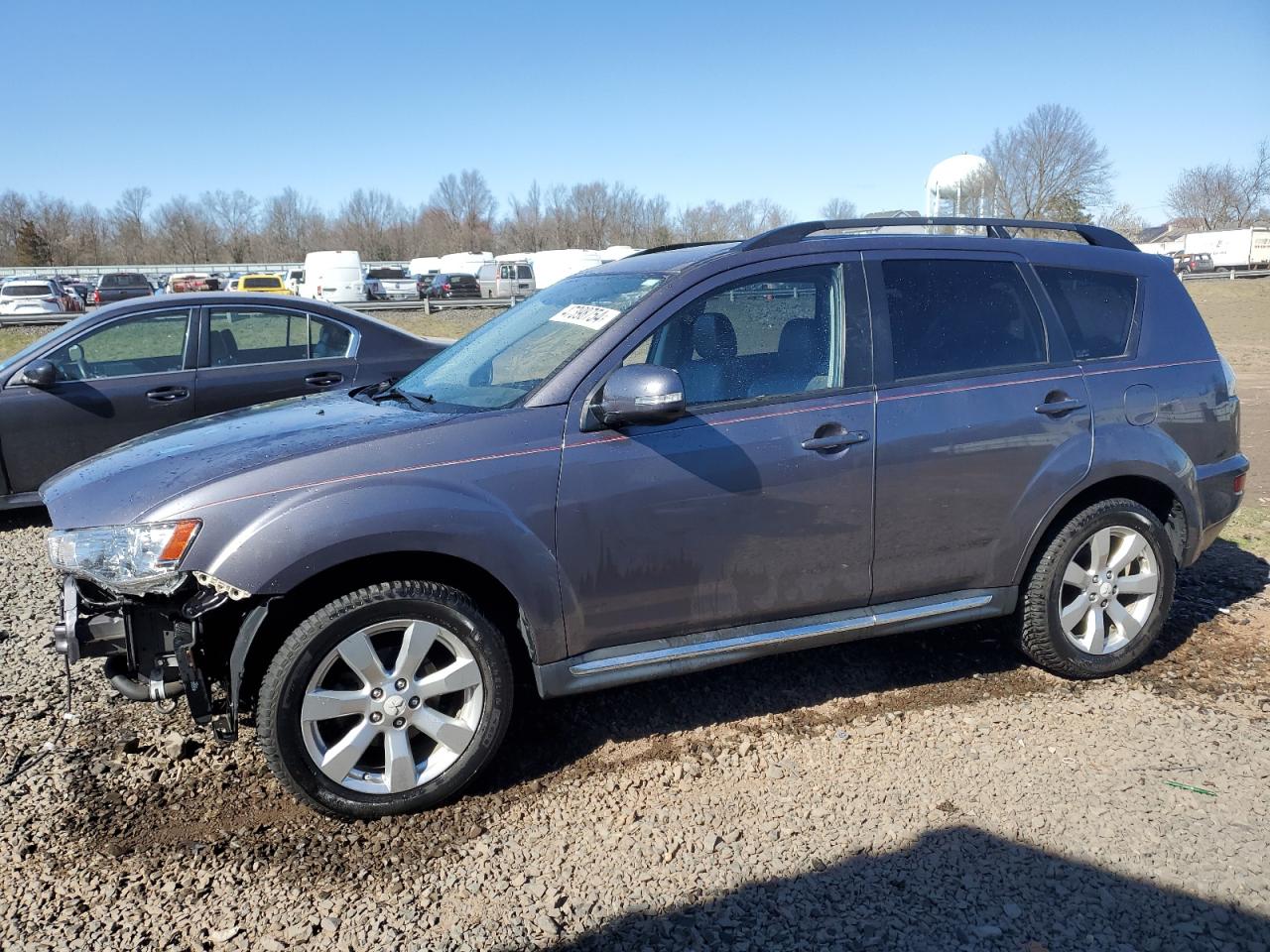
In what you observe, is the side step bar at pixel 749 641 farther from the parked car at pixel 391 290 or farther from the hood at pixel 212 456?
the parked car at pixel 391 290

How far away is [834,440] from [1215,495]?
2.15 metres

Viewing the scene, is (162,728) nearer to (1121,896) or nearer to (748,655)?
(748,655)

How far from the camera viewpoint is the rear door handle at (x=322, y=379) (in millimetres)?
7305

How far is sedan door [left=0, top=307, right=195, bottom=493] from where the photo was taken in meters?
6.64

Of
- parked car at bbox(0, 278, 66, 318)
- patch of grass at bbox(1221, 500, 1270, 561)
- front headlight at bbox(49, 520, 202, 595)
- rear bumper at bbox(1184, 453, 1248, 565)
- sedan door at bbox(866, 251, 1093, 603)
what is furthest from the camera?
parked car at bbox(0, 278, 66, 318)

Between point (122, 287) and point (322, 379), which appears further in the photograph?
point (122, 287)

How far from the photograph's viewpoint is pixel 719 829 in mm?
3174

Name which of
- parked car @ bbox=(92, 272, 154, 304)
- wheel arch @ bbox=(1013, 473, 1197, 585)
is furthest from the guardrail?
parked car @ bbox=(92, 272, 154, 304)

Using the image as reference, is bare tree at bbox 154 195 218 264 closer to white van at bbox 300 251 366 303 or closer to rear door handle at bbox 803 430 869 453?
white van at bbox 300 251 366 303

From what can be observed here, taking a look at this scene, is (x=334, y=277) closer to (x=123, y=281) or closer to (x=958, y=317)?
(x=123, y=281)

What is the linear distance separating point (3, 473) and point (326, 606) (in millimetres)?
4909

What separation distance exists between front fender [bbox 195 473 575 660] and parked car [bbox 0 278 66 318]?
29047mm

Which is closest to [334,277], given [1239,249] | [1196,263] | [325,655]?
[325,655]

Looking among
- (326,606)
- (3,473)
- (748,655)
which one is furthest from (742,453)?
(3,473)
